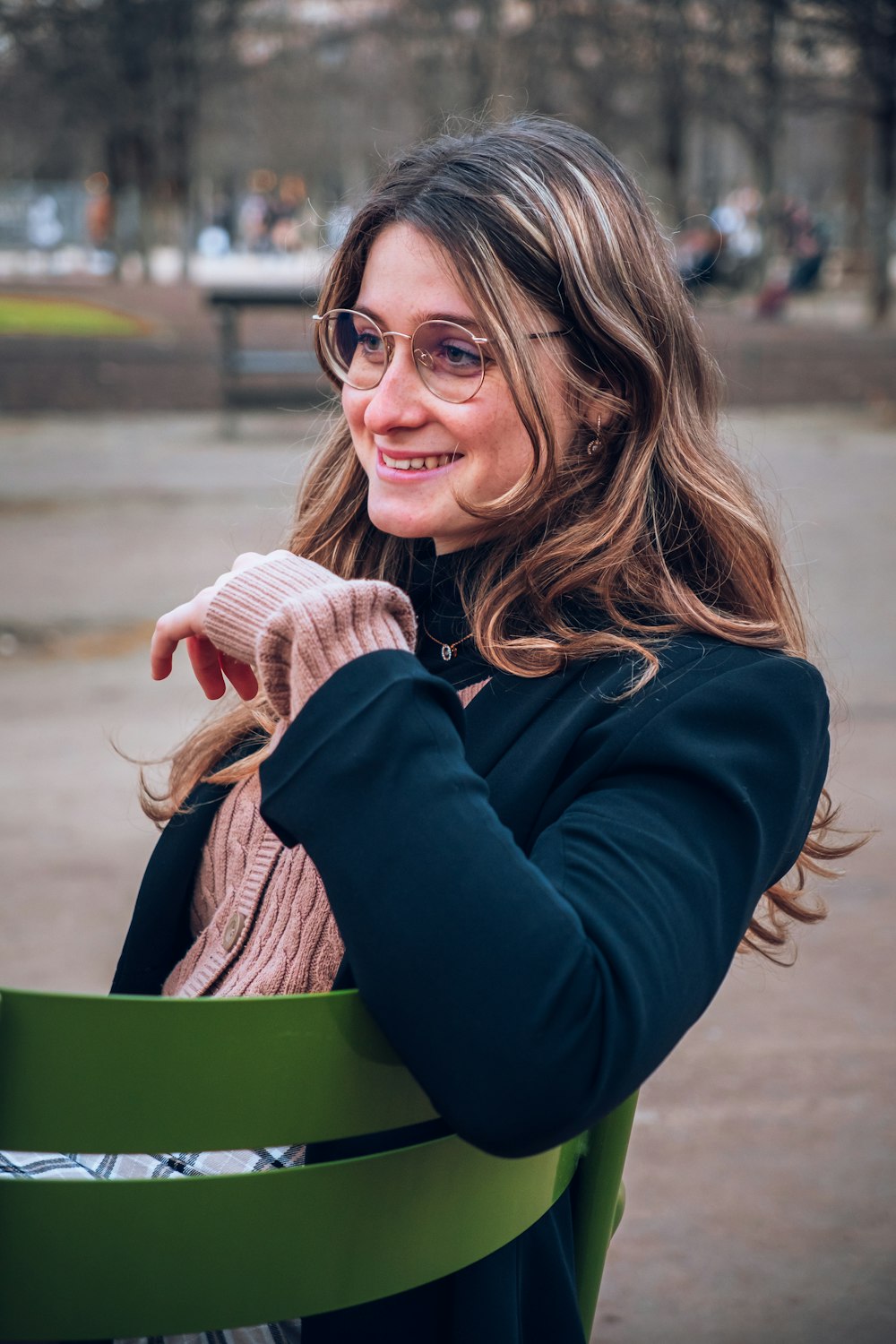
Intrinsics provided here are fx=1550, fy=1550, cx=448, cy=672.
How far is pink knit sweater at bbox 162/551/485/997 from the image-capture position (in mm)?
1346

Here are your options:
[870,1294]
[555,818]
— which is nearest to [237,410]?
[870,1294]

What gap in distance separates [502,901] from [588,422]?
0.72 metres

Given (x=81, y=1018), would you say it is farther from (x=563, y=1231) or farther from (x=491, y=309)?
(x=491, y=309)

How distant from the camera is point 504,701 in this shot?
1608 millimetres

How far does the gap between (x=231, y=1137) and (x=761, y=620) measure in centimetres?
81

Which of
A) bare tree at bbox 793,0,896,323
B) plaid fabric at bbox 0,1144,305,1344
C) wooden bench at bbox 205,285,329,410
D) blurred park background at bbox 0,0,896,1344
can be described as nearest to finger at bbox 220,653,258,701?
plaid fabric at bbox 0,1144,305,1344

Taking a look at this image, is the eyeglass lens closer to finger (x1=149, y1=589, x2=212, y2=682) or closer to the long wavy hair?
the long wavy hair

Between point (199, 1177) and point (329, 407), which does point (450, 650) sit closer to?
point (199, 1177)

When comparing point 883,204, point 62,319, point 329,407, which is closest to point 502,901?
point 329,407

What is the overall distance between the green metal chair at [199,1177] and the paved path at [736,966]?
1145 millimetres

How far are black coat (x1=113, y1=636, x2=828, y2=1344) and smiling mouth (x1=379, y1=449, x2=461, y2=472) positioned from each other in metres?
0.35

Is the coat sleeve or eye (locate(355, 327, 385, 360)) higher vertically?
eye (locate(355, 327, 385, 360))

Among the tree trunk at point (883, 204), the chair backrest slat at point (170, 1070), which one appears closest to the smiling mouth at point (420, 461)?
the chair backrest slat at point (170, 1070)

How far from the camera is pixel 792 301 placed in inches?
1072
